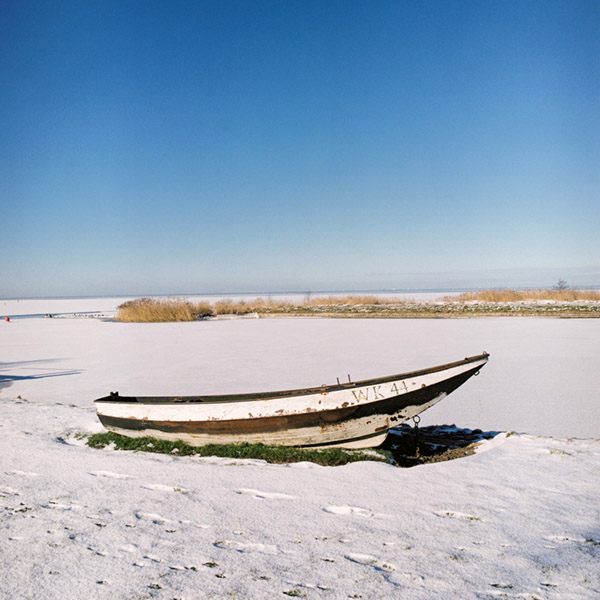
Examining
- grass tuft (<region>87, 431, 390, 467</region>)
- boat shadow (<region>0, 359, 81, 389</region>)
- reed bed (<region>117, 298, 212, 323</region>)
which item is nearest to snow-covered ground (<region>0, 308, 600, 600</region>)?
grass tuft (<region>87, 431, 390, 467</region>)

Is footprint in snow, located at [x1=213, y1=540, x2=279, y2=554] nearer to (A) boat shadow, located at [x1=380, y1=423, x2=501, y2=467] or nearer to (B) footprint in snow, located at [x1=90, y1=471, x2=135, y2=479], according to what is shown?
(B) footprint in snow, located at [x1=90, y1=471, x2=135, y2=479]

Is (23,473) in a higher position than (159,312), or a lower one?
lower

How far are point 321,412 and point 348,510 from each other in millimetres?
1325

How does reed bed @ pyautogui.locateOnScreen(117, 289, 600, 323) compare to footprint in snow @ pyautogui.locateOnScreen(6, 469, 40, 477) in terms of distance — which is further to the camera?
reed bed @ pyautogui.locateOnScreen(117, 289, 600, 323)

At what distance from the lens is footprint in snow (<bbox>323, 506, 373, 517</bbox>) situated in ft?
12.2

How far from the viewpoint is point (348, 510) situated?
3.77 metres

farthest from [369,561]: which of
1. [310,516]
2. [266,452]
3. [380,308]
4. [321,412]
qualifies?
[380,308]

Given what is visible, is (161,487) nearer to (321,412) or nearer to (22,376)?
(321,412)

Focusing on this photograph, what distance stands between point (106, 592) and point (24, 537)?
1.05 metres

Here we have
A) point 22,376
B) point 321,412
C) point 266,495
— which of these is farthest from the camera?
point 22,376

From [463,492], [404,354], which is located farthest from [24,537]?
[404,354]

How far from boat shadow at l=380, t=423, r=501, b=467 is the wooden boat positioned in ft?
1.54

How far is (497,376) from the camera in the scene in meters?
9.39

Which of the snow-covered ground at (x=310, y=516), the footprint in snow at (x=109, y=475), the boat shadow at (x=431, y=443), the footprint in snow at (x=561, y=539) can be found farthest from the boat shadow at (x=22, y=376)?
the footprint in snow at (x=561, y=539)
